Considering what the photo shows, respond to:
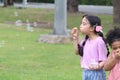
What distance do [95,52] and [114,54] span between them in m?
0.57

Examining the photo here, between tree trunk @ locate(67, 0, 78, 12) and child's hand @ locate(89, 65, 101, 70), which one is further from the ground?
child's hand @ locate(89, 65, 101, 70)

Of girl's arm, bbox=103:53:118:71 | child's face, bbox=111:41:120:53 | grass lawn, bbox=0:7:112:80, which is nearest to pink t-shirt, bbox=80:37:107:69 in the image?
girl's arm, bbox=103:53:118:71

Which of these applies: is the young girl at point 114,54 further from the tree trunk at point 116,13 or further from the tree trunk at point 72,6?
the tree trunk at point 72,6

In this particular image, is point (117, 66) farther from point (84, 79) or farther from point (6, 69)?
point (6, 69)

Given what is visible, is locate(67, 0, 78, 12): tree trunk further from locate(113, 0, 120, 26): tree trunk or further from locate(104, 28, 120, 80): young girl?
locate(104, 28, 120, 80): young girl

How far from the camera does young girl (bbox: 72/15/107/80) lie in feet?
15.7

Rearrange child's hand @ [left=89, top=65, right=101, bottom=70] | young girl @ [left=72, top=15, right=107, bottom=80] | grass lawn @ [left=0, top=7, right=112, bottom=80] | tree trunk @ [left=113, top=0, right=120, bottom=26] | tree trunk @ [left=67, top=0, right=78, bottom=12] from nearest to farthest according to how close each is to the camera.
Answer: child's hand @ [left=89, top=65, right=101, bottom=70] → young girl @ [left=72, top=15, right=107, bottom=80] → grass lawn @ [left=0, top=7, right=112, bottom=80] → tree trunk @ [left=113, top=0, right=120, bottom=26] → tree trunk @ [left=67, top=0, right=78, bottom=12]

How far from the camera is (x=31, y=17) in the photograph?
25188mm

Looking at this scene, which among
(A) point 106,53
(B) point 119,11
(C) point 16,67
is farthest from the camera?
(B) point 119,11

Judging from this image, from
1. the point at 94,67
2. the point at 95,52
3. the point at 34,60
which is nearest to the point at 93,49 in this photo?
the point at 95,52

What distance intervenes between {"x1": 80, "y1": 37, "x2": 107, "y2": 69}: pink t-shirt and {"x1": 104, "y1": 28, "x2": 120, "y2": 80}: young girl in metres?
0.39

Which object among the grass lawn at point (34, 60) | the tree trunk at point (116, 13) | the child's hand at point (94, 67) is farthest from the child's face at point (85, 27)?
the tree trunk at point (116, 13)

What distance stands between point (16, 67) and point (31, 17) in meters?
16.4

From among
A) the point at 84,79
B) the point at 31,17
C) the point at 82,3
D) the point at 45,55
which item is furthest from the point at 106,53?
the point at 82,3
